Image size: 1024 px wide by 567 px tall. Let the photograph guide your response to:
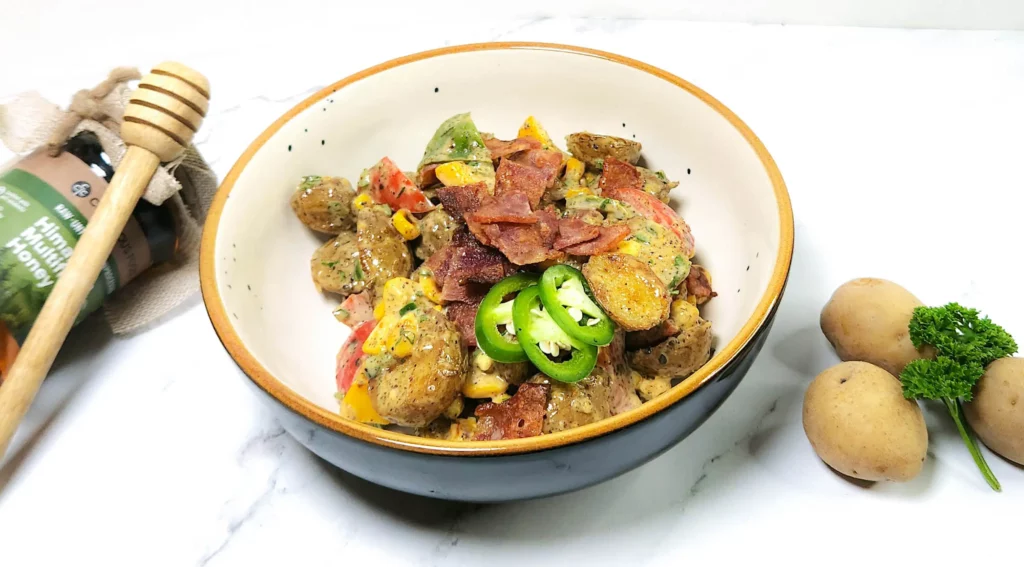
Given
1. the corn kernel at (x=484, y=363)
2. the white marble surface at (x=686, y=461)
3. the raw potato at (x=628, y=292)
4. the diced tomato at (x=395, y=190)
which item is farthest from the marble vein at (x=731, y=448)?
the diced tomato at (x=395, y=190)

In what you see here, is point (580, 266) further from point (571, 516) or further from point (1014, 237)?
point (1014, 237)

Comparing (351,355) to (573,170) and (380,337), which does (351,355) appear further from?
(573,170)

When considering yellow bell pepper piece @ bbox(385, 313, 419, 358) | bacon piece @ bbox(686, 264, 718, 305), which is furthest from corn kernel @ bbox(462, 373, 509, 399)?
bacon piece @ bbox(686, 264, 718, 305)

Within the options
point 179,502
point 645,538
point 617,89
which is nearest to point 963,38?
point 617,89

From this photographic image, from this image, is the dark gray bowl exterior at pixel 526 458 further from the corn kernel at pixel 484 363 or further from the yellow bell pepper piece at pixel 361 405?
the corn kernel at pixel 484 363

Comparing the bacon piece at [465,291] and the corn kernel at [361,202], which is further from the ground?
the corn kernel at [361,202]

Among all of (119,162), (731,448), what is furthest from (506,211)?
(119,162)
